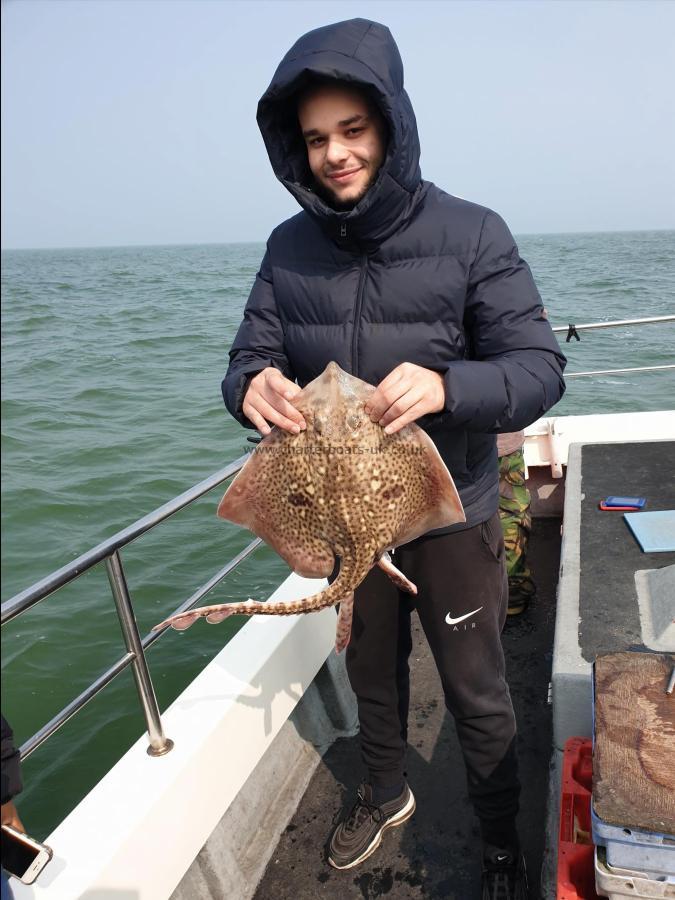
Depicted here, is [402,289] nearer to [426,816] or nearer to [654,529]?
[654,529]

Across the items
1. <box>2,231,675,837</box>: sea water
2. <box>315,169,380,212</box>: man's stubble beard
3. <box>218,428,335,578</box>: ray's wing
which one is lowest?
<box>2,231,675,837</box>: sea water

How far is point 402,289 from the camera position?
81.7 inches

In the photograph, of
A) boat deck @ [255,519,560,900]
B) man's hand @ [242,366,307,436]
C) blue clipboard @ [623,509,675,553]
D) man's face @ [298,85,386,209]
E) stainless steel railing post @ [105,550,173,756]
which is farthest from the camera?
blue clipboard @ [623,509,675,553]

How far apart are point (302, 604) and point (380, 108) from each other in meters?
1.36

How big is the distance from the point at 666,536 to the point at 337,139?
236 centimetres

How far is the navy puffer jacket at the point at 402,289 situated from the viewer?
189 cm

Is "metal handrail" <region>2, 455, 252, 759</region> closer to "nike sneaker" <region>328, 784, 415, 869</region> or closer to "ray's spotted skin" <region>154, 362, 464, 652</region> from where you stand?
"ray's spotted skin" <region>154, 362, 464, 652</region>

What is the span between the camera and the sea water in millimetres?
5409

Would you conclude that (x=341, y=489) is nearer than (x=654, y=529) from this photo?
Yes

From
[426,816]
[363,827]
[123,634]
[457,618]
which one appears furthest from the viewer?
[426,816]

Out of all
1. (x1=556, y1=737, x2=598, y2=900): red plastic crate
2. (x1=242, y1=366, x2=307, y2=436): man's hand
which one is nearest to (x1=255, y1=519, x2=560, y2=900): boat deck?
(x1=556, y1=737, x2=598, y2=900): red plastic crate

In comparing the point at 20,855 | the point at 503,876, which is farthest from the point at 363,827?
the point at 20,855

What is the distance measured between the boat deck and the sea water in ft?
5.28

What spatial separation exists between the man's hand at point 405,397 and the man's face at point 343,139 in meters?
0.63
